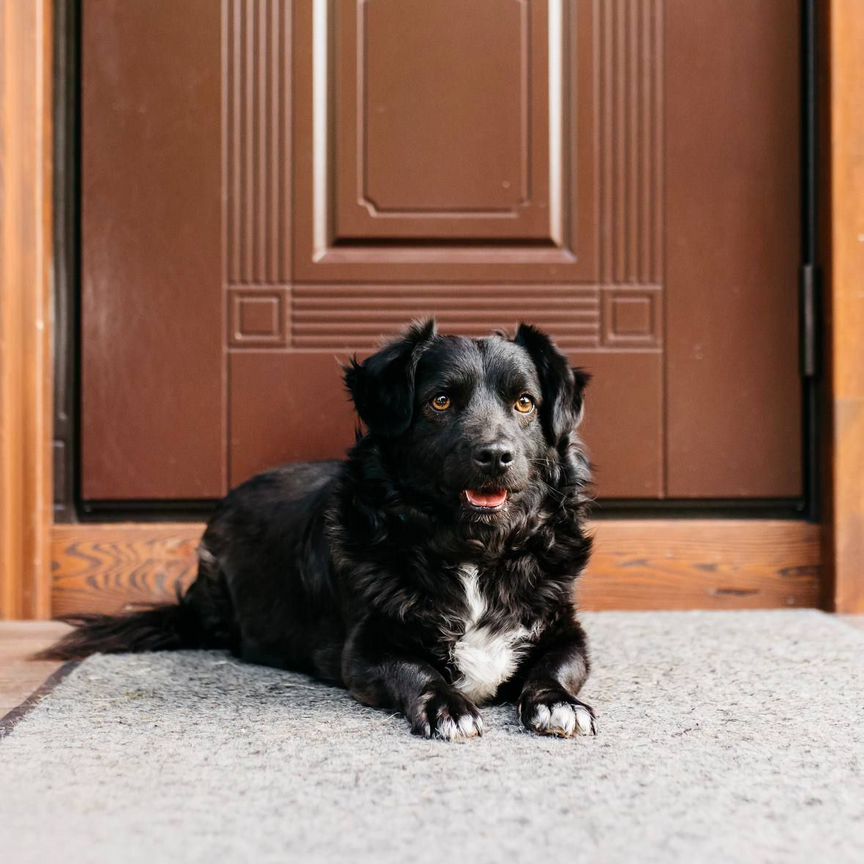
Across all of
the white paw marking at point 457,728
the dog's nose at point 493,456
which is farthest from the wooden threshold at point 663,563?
the white paw marking at point 457,728

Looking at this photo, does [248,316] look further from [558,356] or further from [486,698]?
[486,698]

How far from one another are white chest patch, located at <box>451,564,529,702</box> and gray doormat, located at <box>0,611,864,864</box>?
0.42 ft

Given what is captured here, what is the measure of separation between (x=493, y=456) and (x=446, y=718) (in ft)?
1.73

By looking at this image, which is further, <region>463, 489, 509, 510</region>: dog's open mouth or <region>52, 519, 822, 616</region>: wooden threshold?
<region>52, 519, 822, 616</region>: wooden threshold

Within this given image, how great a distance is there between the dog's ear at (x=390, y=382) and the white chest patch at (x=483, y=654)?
0.43 m

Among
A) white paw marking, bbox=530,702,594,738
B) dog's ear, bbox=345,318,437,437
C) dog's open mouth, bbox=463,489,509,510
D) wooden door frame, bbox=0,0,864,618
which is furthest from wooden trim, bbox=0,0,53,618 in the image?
white paw marking, bbox=530,702,594,738

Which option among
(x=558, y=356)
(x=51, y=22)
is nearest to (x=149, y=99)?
(x=51, y=22)

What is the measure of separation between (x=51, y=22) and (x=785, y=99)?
7.09 ft

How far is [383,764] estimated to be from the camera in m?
1.48

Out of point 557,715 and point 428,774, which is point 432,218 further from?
point 428,774

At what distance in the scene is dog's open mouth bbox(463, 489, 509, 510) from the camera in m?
1.97

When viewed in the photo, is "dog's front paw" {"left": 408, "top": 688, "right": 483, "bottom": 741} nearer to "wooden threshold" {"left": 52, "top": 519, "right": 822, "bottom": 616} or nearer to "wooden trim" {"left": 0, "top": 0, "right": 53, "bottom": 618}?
"wooden threshold" {"left": 52, "top": 519, "right": 822, "bottom": 616}

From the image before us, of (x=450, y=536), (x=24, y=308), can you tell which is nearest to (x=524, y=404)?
(x=450, y=536)

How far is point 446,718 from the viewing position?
5.41 ft
